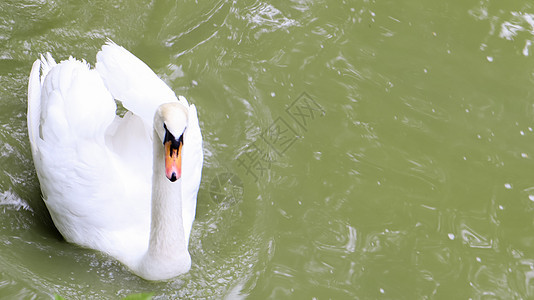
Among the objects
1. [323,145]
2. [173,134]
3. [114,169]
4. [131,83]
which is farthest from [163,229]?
[323,145]

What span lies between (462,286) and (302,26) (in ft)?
8.31

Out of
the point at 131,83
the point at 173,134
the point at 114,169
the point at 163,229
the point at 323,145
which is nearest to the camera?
the point at 173,134

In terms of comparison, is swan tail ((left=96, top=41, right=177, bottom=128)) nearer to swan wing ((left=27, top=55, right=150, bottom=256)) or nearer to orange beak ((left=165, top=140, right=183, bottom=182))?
swan wing ((left=27, top=55, right=150, bottom=256))

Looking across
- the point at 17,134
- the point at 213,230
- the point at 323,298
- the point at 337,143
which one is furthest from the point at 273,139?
the point at 17,134

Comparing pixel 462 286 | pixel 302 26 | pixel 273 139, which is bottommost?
pixel 462 286

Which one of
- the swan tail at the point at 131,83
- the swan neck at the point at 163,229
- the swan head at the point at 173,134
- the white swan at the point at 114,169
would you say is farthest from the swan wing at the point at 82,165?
the swan head at the point at 173,134

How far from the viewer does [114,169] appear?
429 centimetres

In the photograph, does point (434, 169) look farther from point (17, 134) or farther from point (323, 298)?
point (17, 134)

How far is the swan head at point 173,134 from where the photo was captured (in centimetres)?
368

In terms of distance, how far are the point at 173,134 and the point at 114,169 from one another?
76 centimetres

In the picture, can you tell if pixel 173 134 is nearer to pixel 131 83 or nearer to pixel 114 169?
pixel 114 169

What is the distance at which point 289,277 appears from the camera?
4.43 m

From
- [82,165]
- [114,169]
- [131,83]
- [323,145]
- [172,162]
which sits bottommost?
[323,145]

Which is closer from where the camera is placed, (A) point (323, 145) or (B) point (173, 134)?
(B) point (173, 134)
